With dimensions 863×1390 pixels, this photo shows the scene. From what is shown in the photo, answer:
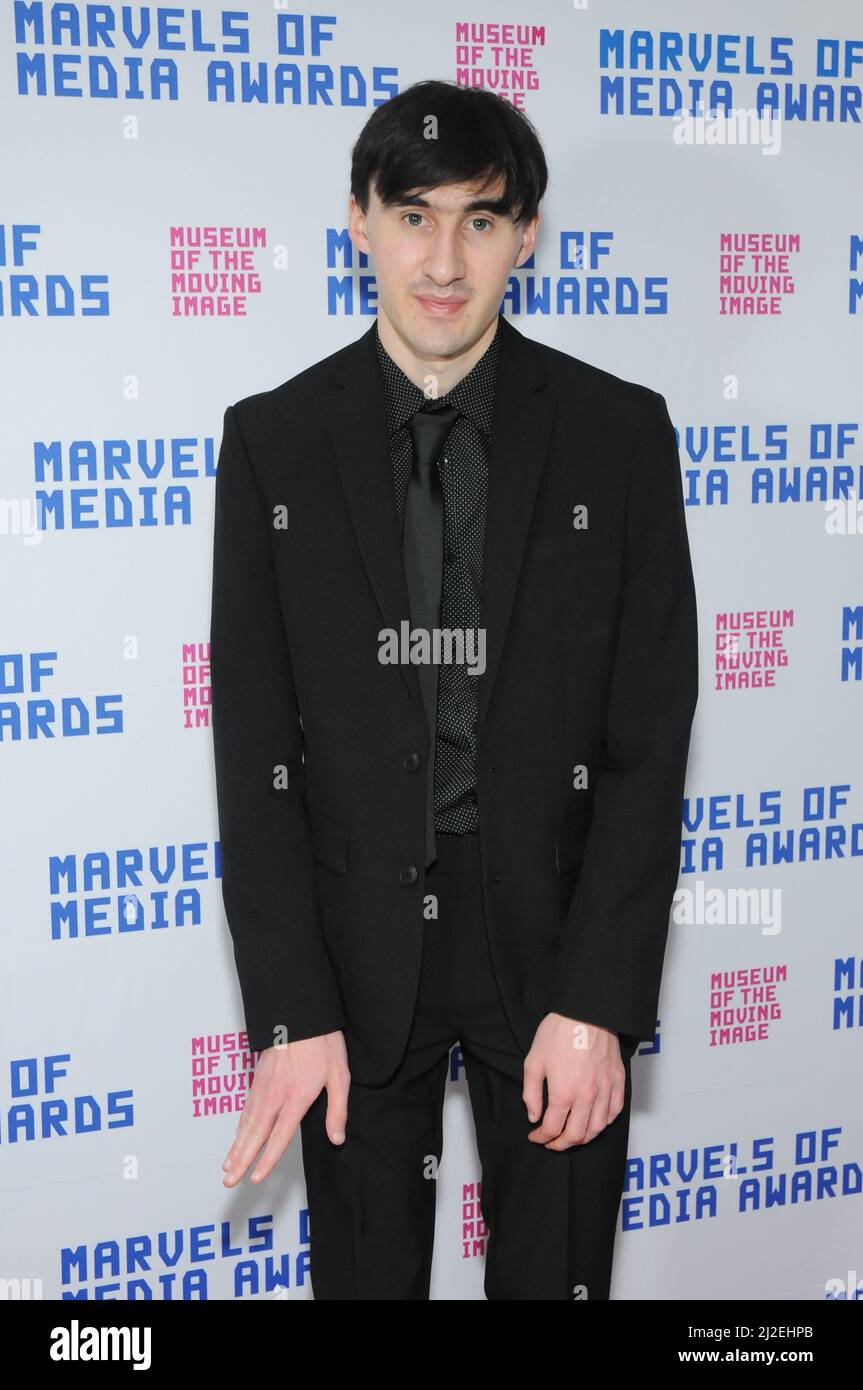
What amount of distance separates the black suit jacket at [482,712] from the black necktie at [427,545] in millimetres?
26

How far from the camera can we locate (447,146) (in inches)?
65.3

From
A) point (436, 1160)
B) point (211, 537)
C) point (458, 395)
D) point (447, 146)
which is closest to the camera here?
point (447, 146)

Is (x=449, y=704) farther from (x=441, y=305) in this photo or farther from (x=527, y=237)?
(x=527, y=237)

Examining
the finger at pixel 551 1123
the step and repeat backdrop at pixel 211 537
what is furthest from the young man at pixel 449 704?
the step and repeat backdrop at pixel 211 537

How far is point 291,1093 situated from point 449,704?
A: 0.51 meters

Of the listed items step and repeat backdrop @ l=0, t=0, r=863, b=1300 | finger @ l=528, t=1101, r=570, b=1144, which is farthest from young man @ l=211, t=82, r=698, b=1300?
step and repeat backdrop @ l=0, t=0, r=863, b=1300

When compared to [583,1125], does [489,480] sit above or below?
above

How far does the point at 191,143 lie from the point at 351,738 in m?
1.02

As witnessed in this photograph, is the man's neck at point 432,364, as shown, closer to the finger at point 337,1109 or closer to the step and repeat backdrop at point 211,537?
the step and repeat backdrop at point 211,537

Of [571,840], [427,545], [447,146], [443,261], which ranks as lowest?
[571,840]

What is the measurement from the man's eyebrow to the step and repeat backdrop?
59cm

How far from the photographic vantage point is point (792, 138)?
2.46m

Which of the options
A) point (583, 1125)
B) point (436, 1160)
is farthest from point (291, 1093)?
point (583, 1125)

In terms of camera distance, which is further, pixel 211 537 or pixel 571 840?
pixel 211 537
